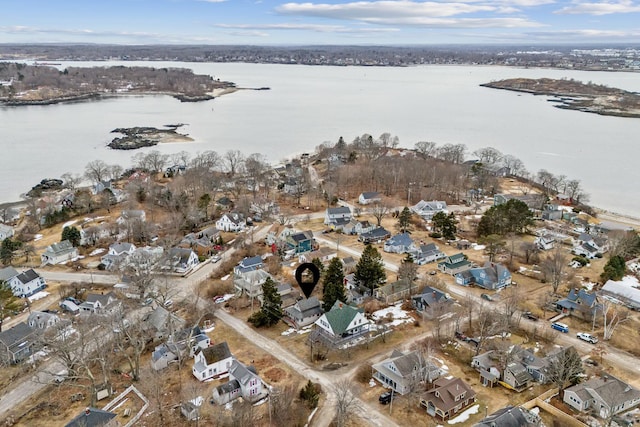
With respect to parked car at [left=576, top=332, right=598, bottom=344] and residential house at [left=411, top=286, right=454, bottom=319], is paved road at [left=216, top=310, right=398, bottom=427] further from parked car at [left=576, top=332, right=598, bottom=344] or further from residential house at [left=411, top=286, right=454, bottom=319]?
parked car at [left=576, top=332, right=598, bottom=344]

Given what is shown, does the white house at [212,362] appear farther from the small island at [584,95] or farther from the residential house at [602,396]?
the small island at [584,95]

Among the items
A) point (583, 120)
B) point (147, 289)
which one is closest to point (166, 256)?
point (147, 289)

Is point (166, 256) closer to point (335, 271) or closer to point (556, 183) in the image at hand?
point (335, 271)

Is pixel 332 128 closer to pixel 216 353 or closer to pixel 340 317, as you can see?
pixel 340 317

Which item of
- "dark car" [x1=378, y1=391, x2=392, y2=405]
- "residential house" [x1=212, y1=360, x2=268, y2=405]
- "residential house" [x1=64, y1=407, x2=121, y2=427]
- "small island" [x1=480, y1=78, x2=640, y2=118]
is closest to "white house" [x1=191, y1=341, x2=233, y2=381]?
"residential house" [x1=212, y1=360, x2=268, y2=405]

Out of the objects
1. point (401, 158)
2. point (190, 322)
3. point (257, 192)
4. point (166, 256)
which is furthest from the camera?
point (401, 158)

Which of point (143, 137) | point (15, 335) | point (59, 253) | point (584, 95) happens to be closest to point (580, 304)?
point (15, 335)

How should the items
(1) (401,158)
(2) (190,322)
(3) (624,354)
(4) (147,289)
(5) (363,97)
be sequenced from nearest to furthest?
(3) (624,354), (2) (190,322), (4) (147,289), (1) (401,158), (5) (363,97)
